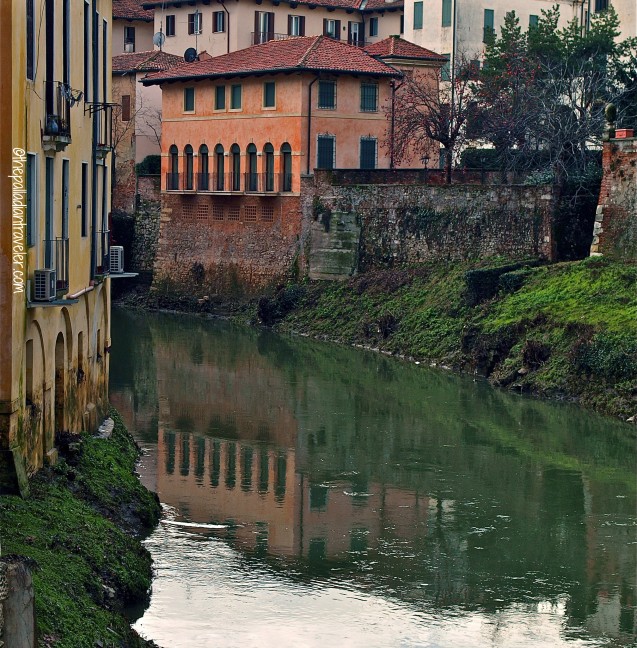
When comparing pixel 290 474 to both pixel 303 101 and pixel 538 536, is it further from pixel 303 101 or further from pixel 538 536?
pixel 303 101

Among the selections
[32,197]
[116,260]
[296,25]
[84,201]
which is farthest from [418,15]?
[32,197]

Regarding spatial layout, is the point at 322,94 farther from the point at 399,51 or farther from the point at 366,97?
the point at 399,51

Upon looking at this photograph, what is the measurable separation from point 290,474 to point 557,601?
8.59 meters

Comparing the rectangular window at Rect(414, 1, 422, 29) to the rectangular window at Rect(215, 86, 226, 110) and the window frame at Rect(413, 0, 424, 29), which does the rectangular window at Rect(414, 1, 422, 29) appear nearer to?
the window frame at Rect(413, 0, 424, 29)

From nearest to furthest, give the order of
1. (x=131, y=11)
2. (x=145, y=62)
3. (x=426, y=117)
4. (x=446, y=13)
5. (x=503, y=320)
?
(x=503, y=320) < (x=426, y=117) < (x=145, y=62) < (x=446, y=13) < (x=131, y=11)

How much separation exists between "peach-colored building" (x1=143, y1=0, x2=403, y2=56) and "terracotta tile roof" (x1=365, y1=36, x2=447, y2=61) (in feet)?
30.2

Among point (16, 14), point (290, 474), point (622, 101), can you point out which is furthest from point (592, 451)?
point (622, 101)

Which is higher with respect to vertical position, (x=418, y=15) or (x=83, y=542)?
(x=418, y=15)

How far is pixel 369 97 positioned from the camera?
5316 cm

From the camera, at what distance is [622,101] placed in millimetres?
48969

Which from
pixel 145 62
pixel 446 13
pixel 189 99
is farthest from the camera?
pixel 446 13

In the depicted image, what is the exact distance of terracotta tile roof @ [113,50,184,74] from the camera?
202 feet

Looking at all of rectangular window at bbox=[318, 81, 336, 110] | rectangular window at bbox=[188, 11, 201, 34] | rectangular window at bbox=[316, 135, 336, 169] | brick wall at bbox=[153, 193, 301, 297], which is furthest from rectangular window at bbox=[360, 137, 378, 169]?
rectangular window at bbox=[188, 11, 201, 34]

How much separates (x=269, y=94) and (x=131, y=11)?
73.3 ft
